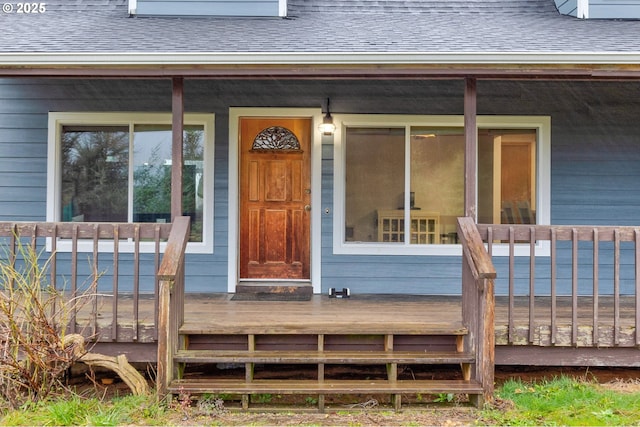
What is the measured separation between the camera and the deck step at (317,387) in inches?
144

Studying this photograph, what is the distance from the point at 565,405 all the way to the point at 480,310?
90 centimetres

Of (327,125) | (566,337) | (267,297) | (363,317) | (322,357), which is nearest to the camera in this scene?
(322,357)

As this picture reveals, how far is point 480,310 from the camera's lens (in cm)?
378

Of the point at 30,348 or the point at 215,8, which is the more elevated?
the point at 215,8

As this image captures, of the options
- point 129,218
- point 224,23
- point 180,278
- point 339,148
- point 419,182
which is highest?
point 224,23

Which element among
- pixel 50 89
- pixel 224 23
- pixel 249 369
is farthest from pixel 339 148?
pixel 50 89

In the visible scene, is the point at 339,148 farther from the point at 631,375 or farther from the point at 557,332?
the point at 631,375

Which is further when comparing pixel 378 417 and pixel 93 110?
pixel 93 110

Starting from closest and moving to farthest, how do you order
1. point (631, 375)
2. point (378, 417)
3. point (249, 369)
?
point (378, 417) < point (249, 369) < point (631, 375)

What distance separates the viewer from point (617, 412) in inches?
145

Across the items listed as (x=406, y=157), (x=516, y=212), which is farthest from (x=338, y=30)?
(x=516, y=212)

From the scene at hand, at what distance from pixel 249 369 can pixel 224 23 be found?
3.84 meters

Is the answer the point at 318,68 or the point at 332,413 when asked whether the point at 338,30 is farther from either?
the point at 332,413

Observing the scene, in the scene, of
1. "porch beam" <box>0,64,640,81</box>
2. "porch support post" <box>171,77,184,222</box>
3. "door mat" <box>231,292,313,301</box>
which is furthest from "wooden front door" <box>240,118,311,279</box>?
"porch support post" <box>171,77,184,222</box>
